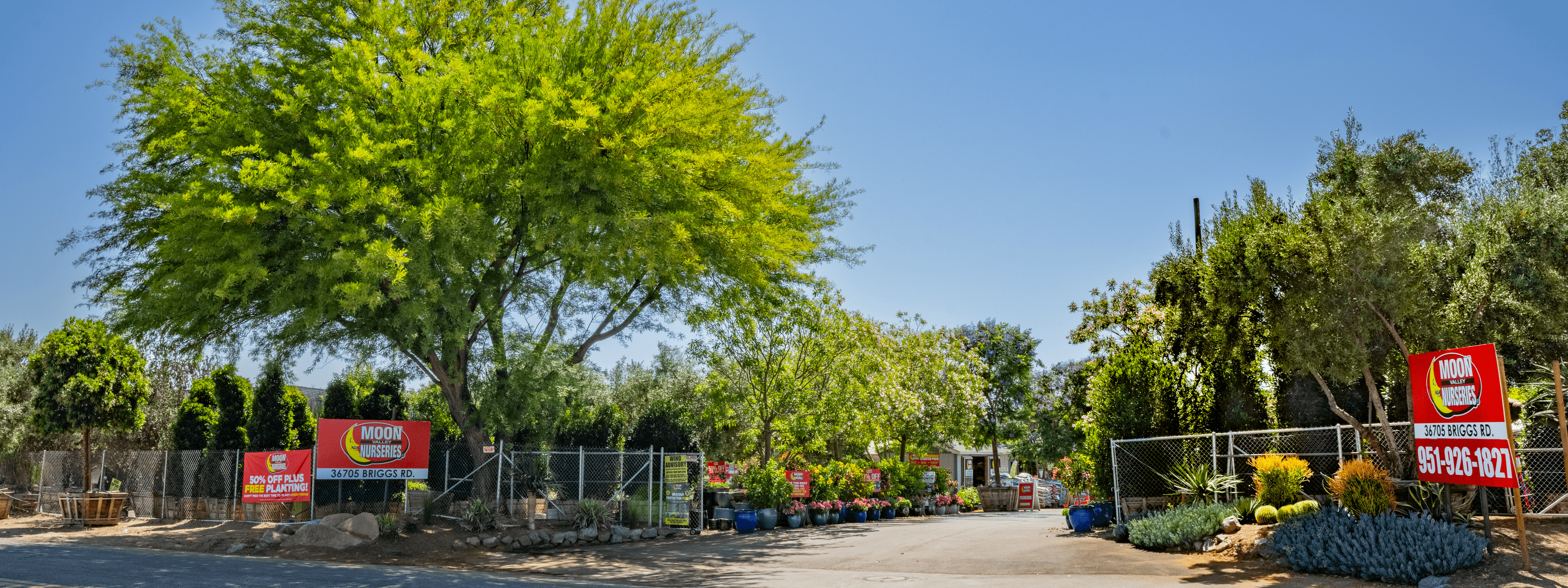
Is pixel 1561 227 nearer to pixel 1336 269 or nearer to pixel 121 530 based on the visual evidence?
pixel 1336 269

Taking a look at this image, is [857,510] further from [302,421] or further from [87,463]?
[87,463]

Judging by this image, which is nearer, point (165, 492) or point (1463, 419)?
point (1463, 419)

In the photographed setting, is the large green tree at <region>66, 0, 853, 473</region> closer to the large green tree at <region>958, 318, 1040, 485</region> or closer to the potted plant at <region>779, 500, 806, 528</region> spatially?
the potted plant at <region>779, 500, 806, 528</region>

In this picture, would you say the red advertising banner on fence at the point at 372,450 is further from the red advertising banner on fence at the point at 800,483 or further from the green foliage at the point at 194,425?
the red advertising banner on fence at the point at 800,483

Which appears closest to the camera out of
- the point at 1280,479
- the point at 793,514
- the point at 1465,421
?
the point at 1465,421

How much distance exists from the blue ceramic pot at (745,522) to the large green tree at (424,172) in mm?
6583

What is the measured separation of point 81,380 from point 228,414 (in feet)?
10.8

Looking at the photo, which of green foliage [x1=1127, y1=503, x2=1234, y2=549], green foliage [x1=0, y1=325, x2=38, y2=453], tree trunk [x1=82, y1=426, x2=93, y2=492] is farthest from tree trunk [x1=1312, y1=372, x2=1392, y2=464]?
green foliage [x1=0, y1=325, x2=38, y2=453]

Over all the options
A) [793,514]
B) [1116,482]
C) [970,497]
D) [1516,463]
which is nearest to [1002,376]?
[970,497]

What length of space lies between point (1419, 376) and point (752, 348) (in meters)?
16.8

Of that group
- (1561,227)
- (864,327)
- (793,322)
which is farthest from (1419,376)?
(864,327)

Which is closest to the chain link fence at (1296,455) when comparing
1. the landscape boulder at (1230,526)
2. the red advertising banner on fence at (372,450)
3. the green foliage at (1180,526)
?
the green foliage at (1180,526)

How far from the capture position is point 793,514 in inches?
910

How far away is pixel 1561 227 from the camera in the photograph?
12.0 m
